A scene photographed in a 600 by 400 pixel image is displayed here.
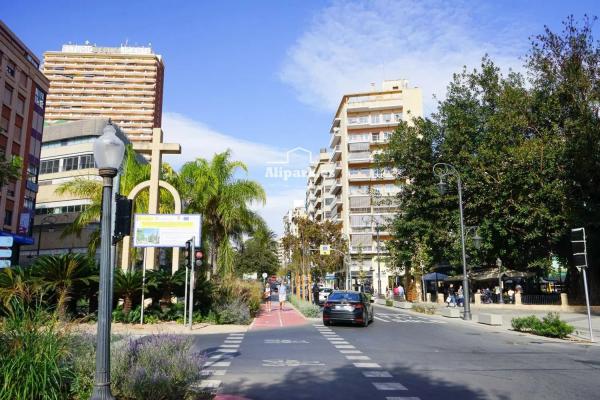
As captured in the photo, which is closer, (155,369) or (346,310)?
(155,369)

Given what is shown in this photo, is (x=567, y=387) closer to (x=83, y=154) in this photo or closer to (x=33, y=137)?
(x=33, y=137)

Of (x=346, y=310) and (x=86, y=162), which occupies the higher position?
(x=86, y=162)

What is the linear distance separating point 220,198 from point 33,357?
2365 centimetres

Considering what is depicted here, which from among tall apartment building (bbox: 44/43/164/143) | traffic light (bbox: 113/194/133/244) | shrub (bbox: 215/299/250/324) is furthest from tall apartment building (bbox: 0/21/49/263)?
tall apartment building (bbox: 44/43/164/143)

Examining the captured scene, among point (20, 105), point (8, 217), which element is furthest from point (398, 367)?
point (20, 105)

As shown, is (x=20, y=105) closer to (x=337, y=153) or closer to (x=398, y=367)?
(x=398, y=367)

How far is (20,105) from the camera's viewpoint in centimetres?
4662

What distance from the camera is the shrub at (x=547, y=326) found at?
53.7 feet

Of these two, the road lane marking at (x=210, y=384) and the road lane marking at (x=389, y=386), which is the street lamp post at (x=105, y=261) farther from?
the road lane marking at (x=389, y=386)

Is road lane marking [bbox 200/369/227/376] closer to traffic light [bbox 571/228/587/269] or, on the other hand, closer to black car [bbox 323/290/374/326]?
black car [bbox 323/290/374/326]

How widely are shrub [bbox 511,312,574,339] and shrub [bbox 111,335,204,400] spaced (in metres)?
13.4

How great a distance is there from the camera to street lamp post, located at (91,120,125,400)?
5.65 metres

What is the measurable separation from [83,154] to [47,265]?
159 feet

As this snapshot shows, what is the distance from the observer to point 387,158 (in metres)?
41.0
